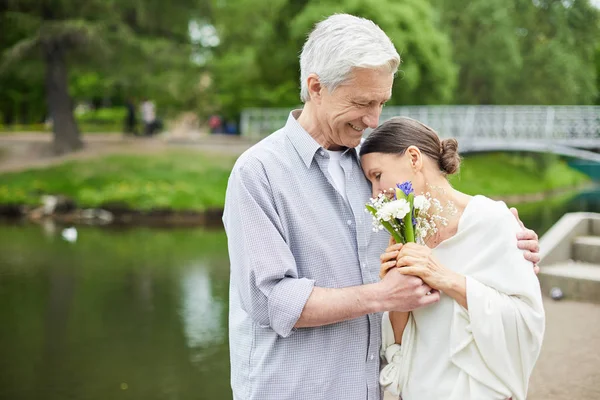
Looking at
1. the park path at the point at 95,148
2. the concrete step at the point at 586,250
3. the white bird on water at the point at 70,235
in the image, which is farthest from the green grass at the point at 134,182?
the concrete step at the point at 586,250

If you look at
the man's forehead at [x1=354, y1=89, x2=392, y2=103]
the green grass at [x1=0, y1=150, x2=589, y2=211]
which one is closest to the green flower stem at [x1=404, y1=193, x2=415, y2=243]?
the man's forehead at [x1=354, y1=89, x2=392, y2=103]

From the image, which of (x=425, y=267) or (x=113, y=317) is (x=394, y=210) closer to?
(x=425, y=267)

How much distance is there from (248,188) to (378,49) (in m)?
0.43

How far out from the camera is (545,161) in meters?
24.3

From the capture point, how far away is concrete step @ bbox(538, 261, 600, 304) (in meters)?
5.53

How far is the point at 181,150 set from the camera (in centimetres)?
1981

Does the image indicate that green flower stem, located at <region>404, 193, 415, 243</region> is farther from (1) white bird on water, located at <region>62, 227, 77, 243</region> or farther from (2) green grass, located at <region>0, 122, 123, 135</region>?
(2) green grass, located at <region>0, 122, 123, 135</region>

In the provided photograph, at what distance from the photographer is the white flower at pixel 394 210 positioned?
176cm

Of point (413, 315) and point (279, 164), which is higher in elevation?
point (279, 164)

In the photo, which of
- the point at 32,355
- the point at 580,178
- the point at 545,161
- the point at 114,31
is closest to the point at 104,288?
the point at 32,355

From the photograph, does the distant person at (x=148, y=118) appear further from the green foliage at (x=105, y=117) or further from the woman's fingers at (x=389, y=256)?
the woman's fingers at (x=389, y=256)

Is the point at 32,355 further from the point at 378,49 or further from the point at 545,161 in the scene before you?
the point at 545,161

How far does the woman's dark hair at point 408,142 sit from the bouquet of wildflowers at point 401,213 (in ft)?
0.41

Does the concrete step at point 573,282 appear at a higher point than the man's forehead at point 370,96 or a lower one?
lower
